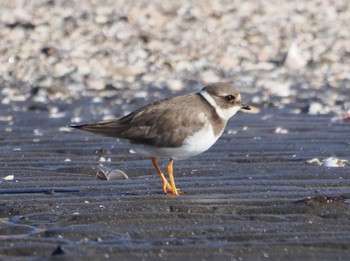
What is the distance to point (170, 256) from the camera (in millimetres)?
4668

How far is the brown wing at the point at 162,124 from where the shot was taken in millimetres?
Result: 6668

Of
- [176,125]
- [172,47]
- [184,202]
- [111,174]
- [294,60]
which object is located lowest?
[184,202]

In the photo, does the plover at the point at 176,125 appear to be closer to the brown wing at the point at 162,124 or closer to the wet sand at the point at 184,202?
the brown wing at the point at 162,124

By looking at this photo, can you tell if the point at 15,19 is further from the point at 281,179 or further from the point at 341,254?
the point at 341,254

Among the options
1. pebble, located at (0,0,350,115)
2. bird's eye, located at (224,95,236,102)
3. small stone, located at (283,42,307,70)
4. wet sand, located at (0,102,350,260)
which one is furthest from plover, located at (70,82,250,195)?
small stone, located at (283,42,307,70)

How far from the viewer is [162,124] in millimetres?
6719

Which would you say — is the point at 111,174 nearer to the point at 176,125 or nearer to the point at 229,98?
the point at 176,125

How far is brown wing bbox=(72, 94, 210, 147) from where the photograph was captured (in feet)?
21.9

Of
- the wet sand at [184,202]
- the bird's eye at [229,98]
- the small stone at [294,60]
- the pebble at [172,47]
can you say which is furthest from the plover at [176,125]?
the small stone at [294,60]

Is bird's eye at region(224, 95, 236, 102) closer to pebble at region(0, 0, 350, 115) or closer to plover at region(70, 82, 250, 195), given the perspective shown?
plover at region(70, 82, 250, 195)

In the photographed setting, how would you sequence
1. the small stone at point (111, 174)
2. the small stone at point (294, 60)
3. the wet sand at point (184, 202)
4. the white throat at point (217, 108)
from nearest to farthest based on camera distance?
1. the wet sand at point (184, 202)
2. the white throat at point (217, 108)
3. the small stone at point (111, 174)
4. the small stone at point (294, 60)

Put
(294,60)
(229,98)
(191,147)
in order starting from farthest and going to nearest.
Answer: (294,60)
(229,98)
(191,147)

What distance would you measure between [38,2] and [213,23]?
3.45 metres

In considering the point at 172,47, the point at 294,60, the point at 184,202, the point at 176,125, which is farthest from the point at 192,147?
the point at 172,47
